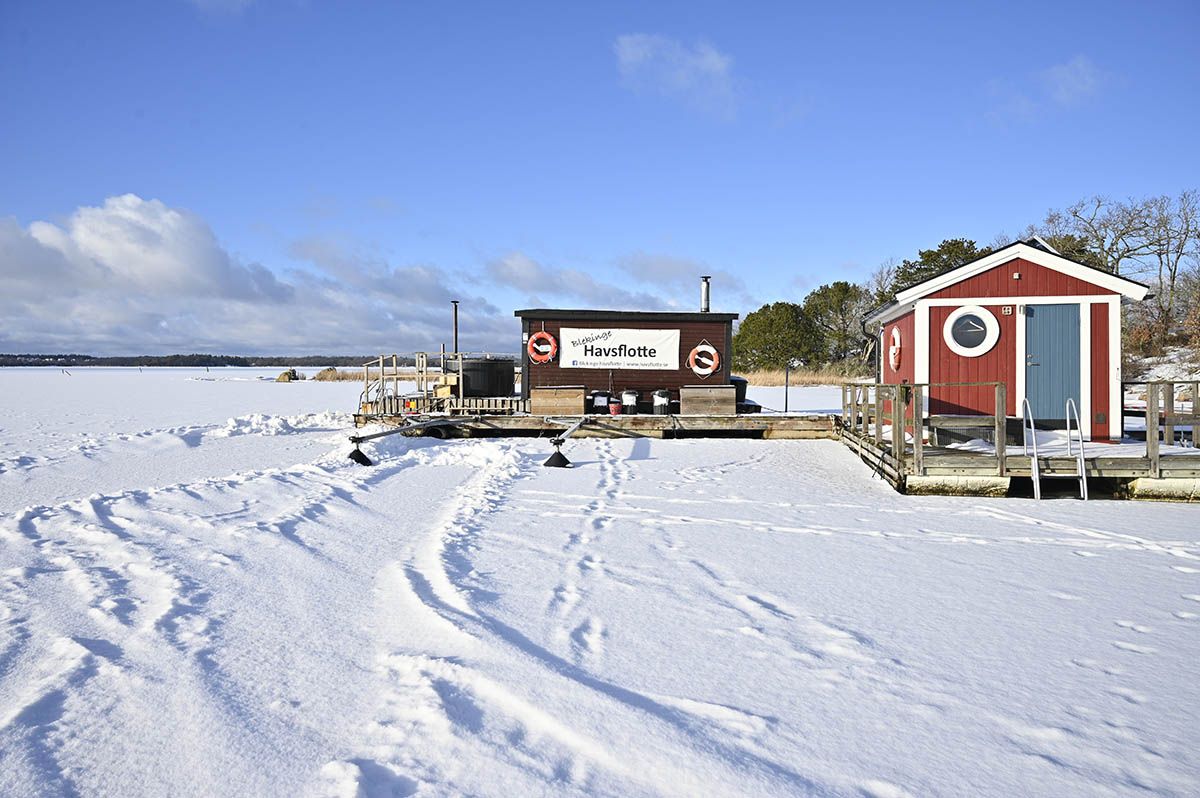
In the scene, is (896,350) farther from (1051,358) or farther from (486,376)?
(486,376)

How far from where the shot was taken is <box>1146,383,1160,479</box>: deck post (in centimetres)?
743

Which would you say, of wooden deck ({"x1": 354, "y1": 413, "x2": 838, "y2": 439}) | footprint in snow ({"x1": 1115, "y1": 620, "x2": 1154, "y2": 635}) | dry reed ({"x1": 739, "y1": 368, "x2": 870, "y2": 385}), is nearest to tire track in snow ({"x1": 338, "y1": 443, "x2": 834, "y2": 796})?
footprint in snow ({"x1": 1115, "y1": 620, "x2": 1154, "y2": 635})

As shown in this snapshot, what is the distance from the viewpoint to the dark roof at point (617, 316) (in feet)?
49.9

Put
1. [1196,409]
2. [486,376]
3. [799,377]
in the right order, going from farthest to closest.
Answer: [799,377] → [486,376] → [1196,409]

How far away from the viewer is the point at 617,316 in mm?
15258

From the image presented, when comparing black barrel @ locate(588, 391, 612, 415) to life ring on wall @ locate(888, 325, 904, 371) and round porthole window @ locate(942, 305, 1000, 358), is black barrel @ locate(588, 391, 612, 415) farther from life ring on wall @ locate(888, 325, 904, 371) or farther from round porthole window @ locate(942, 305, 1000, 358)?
round porthole window @ locate(942, 305, 1000, 358)

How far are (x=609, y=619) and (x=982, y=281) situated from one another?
932 centimetres

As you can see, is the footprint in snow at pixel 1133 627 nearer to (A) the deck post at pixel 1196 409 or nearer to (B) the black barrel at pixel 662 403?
(A) the deck post at pixel 1196 409

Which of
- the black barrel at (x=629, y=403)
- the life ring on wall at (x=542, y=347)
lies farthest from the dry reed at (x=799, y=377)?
the life ring on wall at (x=542, y=347)

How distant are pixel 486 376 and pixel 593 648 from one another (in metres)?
13.5

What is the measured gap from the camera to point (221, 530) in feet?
19.7

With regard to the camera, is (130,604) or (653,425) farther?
(653,425)

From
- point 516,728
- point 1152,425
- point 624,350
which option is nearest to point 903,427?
point 1152,425

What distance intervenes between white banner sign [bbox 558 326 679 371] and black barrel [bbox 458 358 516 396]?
2.19m
